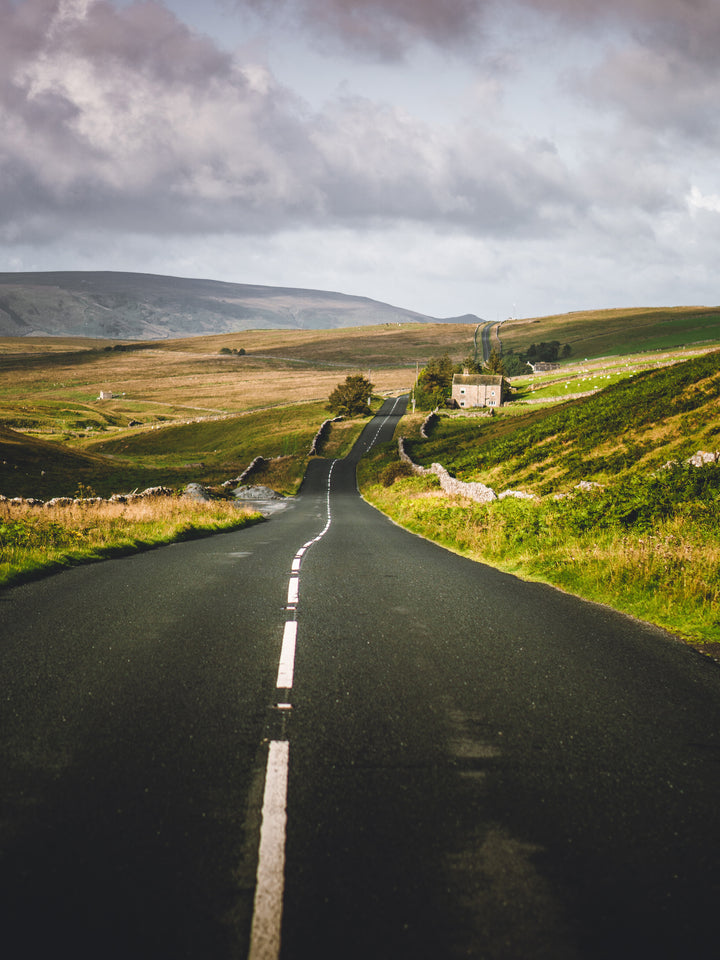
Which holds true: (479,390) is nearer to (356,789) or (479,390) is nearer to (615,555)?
(615,555)

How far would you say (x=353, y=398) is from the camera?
98.2 m

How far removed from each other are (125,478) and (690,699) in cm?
5159

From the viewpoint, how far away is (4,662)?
610 cm

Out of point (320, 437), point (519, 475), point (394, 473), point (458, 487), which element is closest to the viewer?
point (458, 487)

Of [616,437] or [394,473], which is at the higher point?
[616,437]

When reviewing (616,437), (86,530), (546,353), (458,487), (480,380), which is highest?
(546,353)

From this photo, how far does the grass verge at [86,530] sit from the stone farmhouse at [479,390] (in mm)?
79459

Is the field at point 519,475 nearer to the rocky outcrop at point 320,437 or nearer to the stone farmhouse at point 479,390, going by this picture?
the rocky outcrop at point 320,437

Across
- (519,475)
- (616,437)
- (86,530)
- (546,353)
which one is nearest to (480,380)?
(519,475)

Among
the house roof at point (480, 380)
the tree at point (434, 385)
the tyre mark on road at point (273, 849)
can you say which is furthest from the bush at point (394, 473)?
the house roof at point (480, 380)

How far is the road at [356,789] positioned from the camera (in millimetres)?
2713

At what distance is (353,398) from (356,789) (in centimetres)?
9573

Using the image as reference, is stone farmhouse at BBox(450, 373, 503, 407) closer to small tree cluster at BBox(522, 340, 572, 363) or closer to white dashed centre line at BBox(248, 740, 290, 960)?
small tree cluster at BBox(522, 340, 572, 363)

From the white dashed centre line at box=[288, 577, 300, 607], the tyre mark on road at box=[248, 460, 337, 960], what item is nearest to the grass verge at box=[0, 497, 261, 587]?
the white dashed centre line at box=[288, 577, 300, 607]
